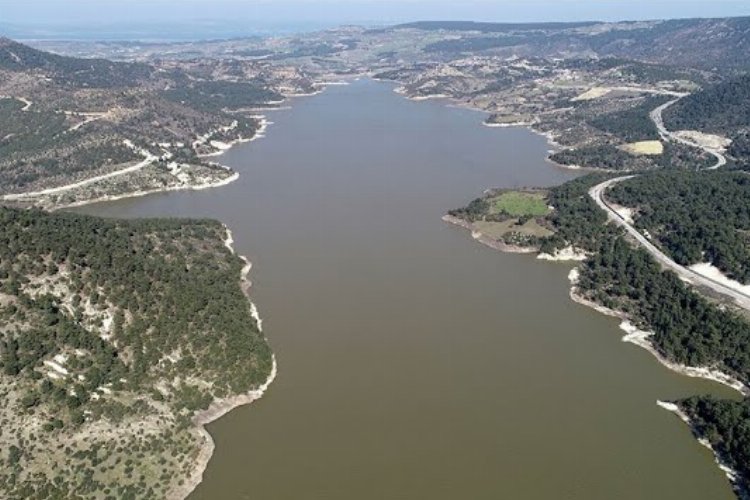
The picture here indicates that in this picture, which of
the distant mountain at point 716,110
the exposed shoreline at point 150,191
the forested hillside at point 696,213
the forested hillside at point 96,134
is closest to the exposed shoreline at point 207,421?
the forested hillside at point 696,213

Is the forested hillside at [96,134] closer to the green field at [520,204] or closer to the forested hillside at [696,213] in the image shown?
the green field at [520,204]

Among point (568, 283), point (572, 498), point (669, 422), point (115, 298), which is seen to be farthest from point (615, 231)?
point (115, 298)

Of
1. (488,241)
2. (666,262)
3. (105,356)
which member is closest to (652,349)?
(666,262)

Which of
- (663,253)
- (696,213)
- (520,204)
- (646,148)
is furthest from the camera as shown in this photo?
(646,148)

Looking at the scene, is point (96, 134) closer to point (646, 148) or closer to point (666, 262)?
point (666, 262)

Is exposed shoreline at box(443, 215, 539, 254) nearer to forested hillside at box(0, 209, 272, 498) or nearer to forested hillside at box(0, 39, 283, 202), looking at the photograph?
forested hillside at box(0, 209, 272, 498)

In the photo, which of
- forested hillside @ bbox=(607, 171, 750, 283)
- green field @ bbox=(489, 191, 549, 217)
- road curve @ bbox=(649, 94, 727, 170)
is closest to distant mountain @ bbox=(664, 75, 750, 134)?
road curve @ bbox=(649, 94, 727, 170)

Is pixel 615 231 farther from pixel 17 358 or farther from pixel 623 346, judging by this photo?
pixel 17 358
